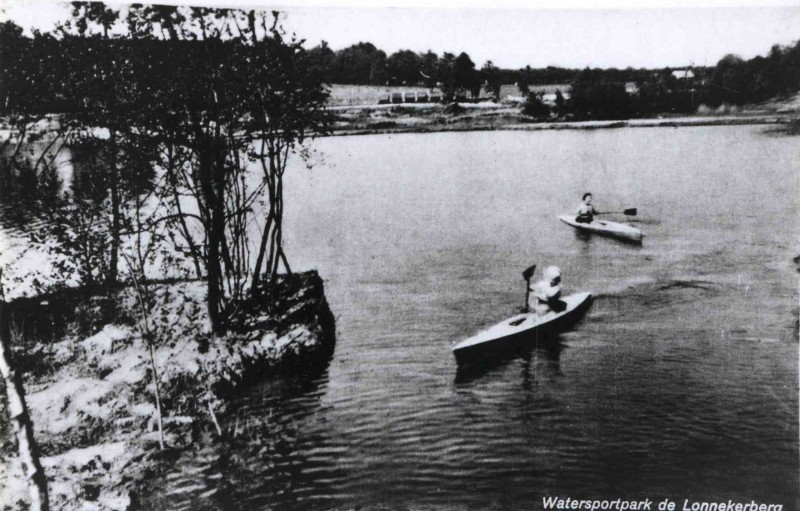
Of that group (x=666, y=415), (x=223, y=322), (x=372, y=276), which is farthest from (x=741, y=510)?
(x=223, y=322)

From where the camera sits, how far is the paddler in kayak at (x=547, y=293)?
548 cm

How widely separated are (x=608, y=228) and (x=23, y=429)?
15.2 feet

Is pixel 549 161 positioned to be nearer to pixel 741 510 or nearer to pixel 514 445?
pixel 514 445

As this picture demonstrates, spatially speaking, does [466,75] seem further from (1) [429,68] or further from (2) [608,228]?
(2) [608,228]

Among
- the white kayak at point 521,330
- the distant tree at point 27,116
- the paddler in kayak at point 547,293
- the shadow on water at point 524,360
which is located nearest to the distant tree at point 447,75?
the paddler in kayak at point 547,293

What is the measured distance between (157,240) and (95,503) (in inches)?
79.6

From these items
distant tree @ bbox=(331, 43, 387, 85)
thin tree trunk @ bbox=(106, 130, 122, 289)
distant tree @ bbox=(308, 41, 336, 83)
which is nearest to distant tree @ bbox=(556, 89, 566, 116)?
distant tree @ bbox=(331, 43, 387, 85)

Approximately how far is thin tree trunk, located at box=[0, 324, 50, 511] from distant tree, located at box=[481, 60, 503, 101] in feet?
12.5

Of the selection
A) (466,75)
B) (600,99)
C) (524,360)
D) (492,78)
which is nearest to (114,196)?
(466,75)

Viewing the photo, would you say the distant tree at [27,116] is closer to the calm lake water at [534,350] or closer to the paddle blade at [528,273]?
the calm lake water at [534,350]

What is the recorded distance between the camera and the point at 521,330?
18.0 feet

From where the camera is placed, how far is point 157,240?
5.06 m

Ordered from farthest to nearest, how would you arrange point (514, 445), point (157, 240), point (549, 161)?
point (549, 161) < point (157, 240) < point (514, 445)

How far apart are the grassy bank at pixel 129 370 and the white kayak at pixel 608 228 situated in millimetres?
2382
